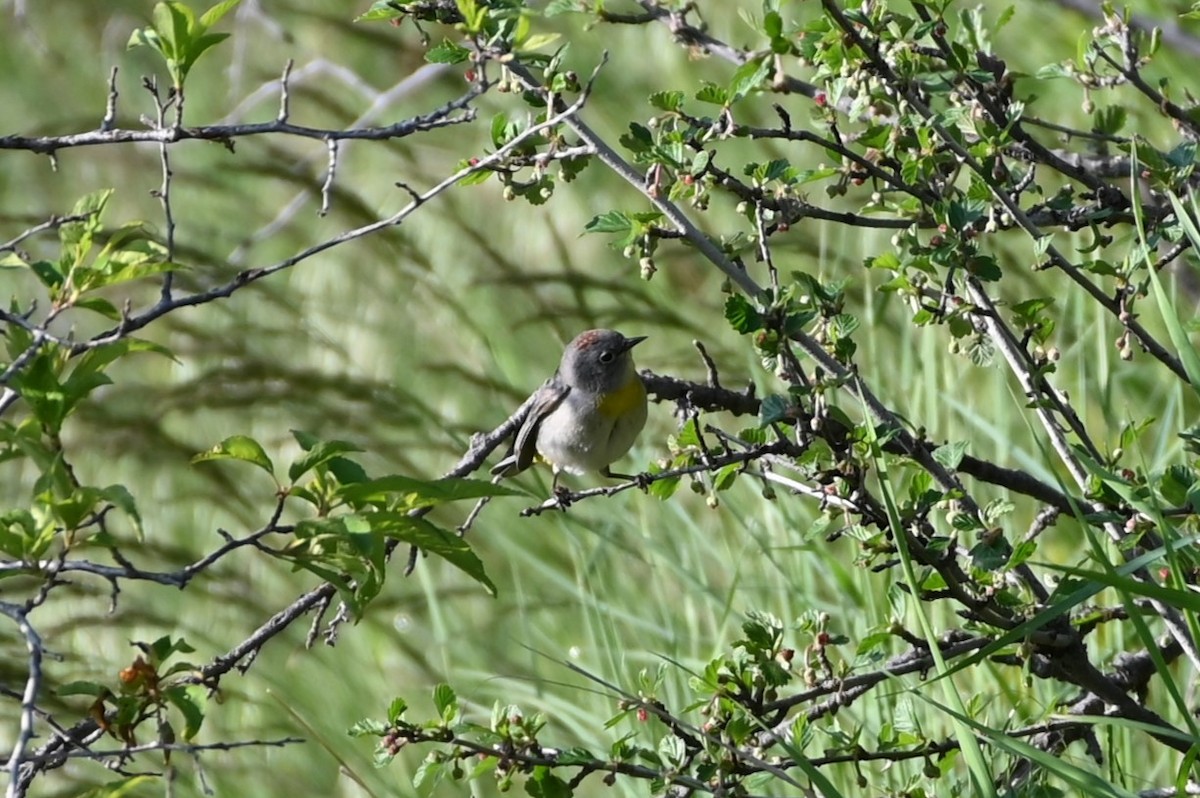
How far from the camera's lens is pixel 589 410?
13.4 feet

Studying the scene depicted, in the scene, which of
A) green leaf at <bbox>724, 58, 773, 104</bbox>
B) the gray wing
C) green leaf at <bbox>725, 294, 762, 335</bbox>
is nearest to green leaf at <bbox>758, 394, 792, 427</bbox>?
green leaf at <bbox>725, 294, 762, 335</bbox>

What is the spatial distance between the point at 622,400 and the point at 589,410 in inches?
3.7

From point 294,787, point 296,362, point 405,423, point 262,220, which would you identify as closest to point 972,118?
point 405,423

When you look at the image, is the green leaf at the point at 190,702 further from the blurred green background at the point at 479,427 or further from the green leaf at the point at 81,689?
the blurred green background at the point at 479,427

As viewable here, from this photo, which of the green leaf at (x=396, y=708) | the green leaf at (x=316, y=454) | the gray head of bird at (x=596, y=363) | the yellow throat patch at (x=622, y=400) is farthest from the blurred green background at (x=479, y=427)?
the green leaf at (x=316, y=454)

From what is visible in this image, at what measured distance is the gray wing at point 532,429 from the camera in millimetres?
3633

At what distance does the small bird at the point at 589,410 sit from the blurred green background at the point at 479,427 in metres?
0.12

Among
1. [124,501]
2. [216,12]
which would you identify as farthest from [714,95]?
[124,501]

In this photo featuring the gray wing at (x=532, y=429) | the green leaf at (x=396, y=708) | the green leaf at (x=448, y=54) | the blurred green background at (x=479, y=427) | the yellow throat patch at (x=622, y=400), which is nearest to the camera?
the green leaf at (x=396, y=708)

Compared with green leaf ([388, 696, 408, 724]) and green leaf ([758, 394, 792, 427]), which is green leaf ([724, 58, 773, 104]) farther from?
green leaf ([388, 696, 408, 724])

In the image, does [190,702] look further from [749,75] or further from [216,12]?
[749,75]

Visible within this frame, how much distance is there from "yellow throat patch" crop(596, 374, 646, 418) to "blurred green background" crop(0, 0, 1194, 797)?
272 millimetres

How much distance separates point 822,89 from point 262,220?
411 cm

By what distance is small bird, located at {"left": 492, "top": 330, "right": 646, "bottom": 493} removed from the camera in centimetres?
406
